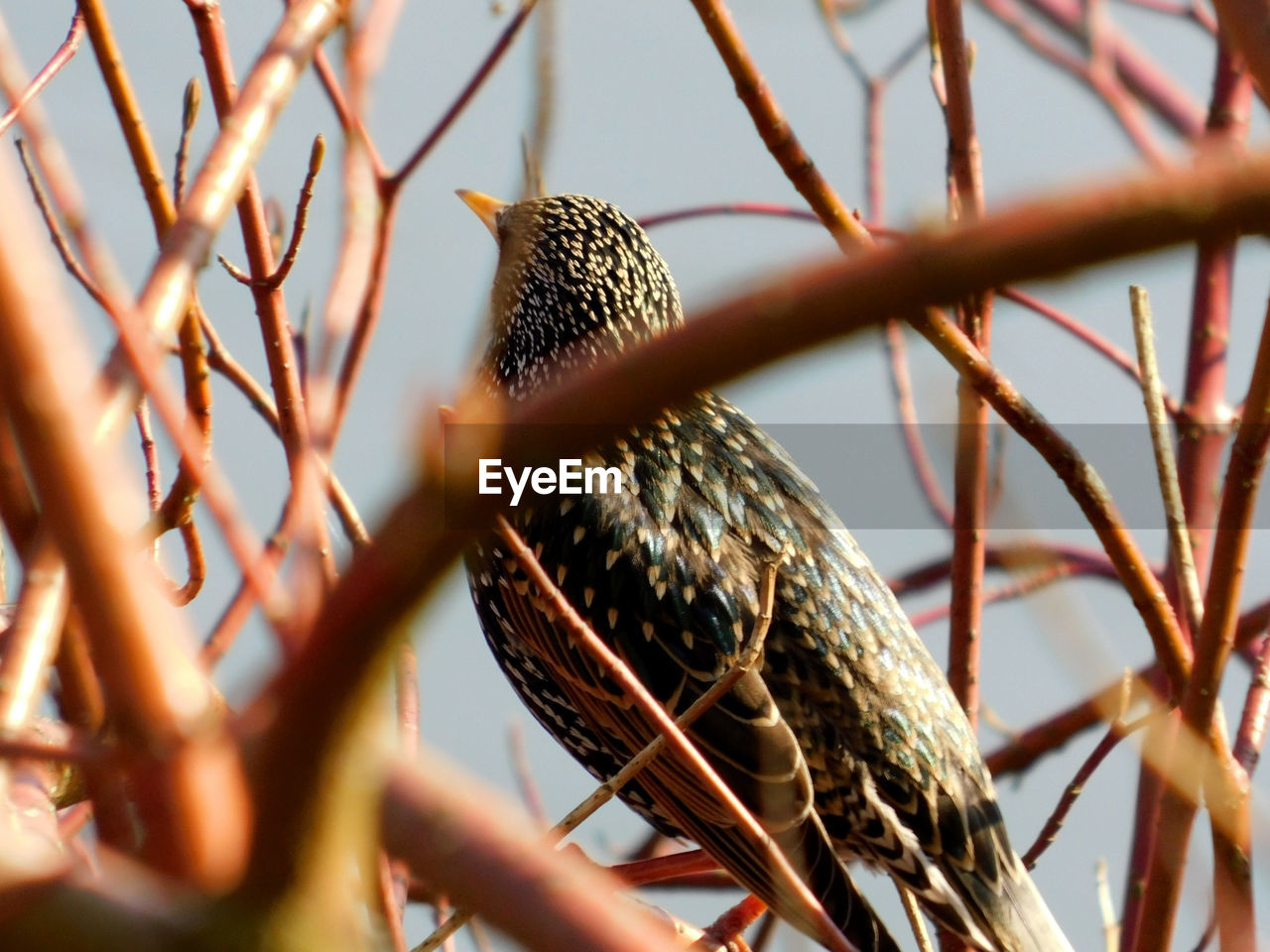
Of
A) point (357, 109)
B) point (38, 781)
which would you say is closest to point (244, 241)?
point (357, 109)

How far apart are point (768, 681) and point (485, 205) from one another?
2053 mm

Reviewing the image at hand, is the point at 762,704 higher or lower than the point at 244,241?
lower

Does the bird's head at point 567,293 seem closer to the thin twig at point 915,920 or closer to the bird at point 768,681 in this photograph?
the bird at point 768,681

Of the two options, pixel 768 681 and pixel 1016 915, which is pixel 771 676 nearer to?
pixel 768 681

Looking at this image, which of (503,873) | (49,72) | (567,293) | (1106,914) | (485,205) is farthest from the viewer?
(485,205)

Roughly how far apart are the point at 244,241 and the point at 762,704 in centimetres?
166

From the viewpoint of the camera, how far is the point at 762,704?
329 centimetres

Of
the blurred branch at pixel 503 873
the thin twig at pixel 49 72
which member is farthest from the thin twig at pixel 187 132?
the blurred branch at pixel 503 873

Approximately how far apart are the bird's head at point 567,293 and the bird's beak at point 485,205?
0.06m

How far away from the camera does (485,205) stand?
4.64 m

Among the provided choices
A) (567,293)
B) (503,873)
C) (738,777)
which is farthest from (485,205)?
(503,873)

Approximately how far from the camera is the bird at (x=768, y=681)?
3.28 meters

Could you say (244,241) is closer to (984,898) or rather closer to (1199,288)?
(984,898)

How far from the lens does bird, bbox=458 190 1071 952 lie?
3.28m
